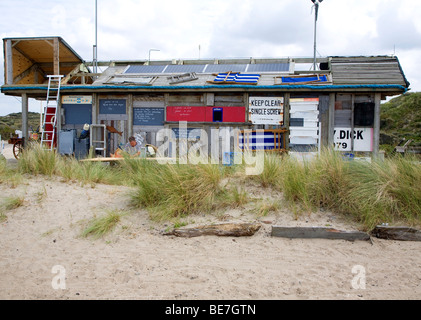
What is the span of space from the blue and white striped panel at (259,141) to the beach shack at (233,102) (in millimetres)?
32

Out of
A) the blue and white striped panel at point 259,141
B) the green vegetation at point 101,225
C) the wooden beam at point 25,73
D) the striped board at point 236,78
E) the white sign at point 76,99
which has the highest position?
the wooden beam at point 25,73

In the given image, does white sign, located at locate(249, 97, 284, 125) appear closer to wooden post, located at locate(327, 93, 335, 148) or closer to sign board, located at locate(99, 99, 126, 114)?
wooden post, located at locate(327, 93, 335, 148)

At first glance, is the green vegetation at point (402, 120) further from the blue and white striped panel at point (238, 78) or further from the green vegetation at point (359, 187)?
the green vegetation at point (359, 187)

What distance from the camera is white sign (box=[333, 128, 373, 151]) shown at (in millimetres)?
11508

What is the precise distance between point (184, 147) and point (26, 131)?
5.87m

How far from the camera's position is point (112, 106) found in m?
12.8

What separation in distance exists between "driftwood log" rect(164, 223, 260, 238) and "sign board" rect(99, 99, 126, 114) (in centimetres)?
799

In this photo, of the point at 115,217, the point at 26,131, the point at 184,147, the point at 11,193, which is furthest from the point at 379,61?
the point at 26,131

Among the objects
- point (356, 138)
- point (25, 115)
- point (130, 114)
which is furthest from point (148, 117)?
point (356, 138)

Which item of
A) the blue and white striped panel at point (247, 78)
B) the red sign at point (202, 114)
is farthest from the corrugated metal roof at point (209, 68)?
the red sign at point (202, 114)

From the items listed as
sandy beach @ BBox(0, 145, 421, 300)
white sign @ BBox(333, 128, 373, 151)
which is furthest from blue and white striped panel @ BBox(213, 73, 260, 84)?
sandy beach @ BBox(0, 145, 421, 300)

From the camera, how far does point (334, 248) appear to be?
16.8ft

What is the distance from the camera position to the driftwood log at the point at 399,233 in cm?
530
